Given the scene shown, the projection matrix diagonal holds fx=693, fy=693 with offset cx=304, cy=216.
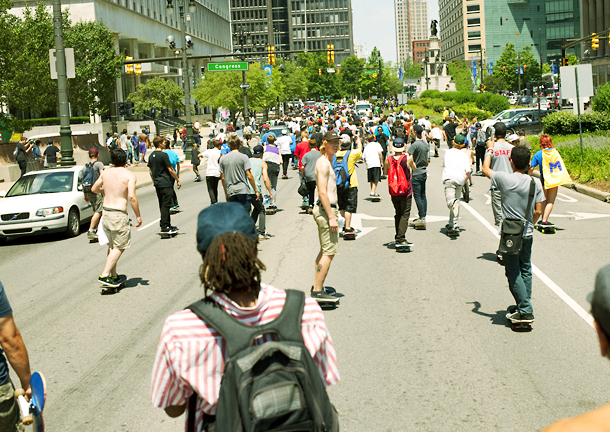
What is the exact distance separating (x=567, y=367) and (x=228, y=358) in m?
4.62

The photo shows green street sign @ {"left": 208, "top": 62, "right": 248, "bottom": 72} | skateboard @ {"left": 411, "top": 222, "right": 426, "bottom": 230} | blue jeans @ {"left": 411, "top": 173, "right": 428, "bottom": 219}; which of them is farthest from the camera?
green street sign @ {"left": 208, "top": 62, "right": 248, "bottom": 72}

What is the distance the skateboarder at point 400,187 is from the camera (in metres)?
11.6

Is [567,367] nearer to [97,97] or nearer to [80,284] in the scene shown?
[80,284]

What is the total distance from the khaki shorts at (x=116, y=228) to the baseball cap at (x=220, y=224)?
23.0 feet

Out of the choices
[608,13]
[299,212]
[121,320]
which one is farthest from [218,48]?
[121,320]

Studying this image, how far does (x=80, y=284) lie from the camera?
10.5 metres

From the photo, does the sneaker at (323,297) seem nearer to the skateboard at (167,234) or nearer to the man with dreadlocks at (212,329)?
the man with dreadlocks at (212,329)

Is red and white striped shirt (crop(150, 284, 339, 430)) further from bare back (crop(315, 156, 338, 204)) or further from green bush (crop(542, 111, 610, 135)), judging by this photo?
green bush (crop(542, 111, 610, 135))

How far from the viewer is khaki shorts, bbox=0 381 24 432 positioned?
12.0ft

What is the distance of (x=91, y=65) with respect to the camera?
49.5m

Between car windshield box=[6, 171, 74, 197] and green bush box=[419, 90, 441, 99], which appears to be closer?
car windshield box=[6, 171, 74, 197]

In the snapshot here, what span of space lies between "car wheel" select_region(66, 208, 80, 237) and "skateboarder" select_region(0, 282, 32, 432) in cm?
1190

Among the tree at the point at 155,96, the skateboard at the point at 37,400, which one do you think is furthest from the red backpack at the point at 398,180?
Answer: the tree at the point at 155,96

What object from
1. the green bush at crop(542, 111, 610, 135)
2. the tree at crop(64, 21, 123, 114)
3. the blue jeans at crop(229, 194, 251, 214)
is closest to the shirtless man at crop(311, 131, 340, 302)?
the blue jeans at crop(229, 194, 251, 214)
